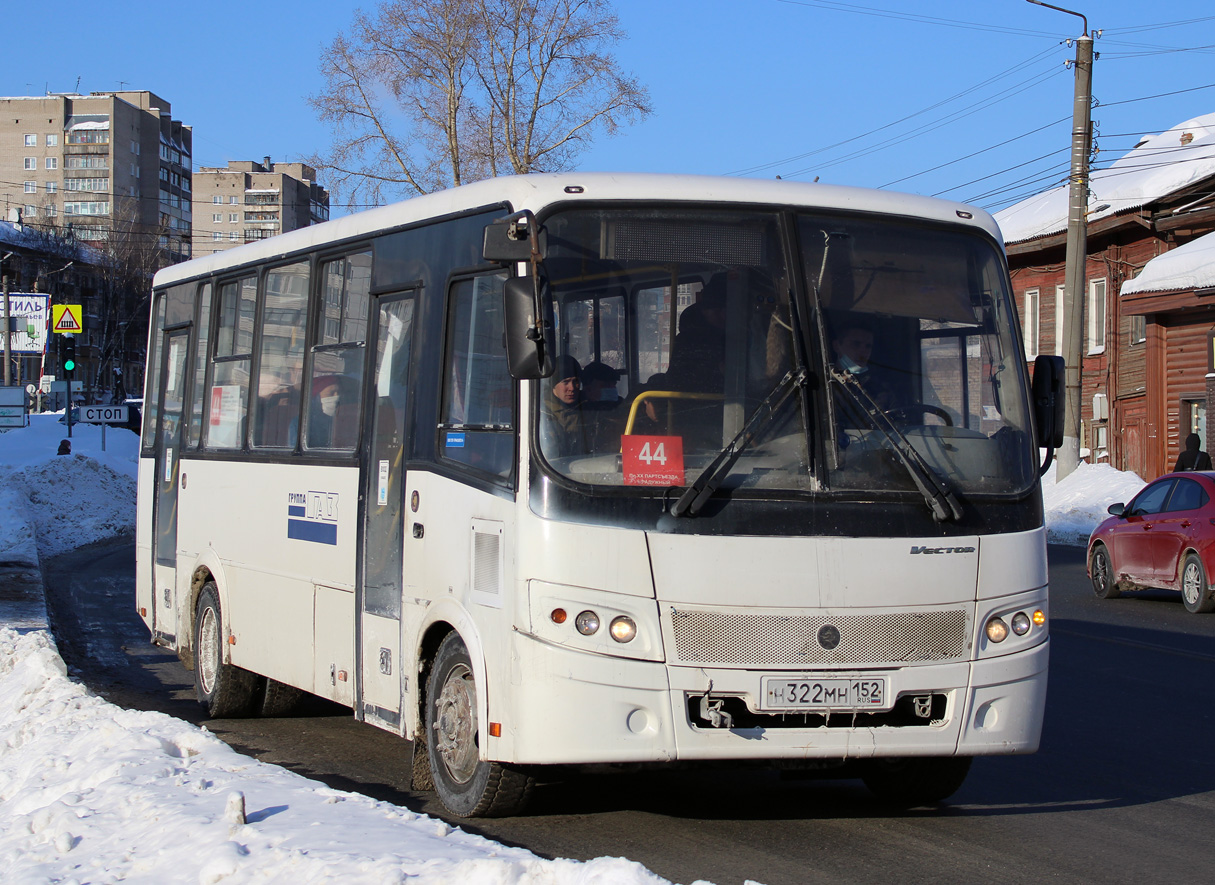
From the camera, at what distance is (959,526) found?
611cm

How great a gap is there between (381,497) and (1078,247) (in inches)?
894

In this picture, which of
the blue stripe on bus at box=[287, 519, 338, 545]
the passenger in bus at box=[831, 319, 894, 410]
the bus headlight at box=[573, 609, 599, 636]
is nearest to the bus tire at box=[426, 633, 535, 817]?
the bus headlight at box=[573, 609, 599, 636]

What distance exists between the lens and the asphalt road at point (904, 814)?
19.0 feet

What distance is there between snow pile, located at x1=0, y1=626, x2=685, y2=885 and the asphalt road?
0.69m

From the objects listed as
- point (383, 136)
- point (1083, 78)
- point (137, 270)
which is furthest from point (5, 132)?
point (1083, 78)

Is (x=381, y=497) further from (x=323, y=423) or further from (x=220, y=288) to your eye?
(x=220, y=288)

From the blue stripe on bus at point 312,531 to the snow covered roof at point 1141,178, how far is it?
30779 millimetres

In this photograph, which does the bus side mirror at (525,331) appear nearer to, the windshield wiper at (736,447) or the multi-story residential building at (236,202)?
the windshield wiper at (736,447)

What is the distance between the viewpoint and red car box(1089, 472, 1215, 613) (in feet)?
52.4

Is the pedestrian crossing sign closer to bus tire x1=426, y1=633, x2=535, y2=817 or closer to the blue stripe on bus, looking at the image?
the blue stripe on bus

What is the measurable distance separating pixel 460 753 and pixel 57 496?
28.0m

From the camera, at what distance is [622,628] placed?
5.77 metres

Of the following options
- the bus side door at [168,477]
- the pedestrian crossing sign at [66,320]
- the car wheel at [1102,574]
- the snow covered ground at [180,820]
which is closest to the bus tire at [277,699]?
the snow covered ground at [180,820]

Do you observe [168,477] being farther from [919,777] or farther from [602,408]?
[919,777]
